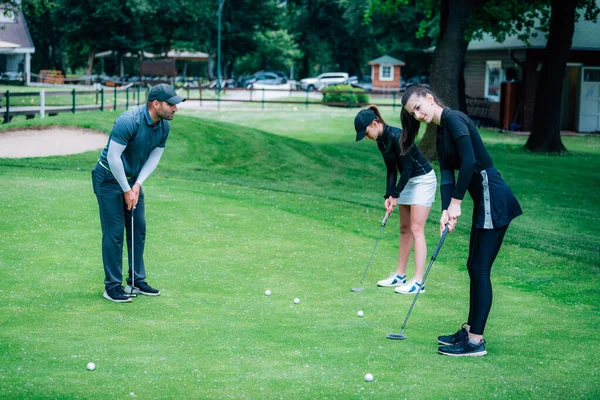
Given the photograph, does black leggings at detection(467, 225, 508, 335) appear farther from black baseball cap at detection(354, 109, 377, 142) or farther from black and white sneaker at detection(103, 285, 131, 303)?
black and white sneaker at detection(103, 285, 131, 303)

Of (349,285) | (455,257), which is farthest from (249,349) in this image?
(455,257)

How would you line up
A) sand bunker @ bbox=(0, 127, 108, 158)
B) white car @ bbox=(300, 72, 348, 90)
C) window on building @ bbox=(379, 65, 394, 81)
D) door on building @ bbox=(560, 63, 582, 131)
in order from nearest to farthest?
sand bunker @ bbox=(0, 127, 108, 158) → door on building @ bbox=(560, 63, 582, 131) → white car @ bbox=(300, 72, 348, 90) → window on building @ bbox=(379, 65, 394, 81)

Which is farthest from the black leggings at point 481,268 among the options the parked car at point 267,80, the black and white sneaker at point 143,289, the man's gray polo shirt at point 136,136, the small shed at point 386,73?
the small shed at point 386,73

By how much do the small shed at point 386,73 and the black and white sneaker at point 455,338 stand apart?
6909 centimetres

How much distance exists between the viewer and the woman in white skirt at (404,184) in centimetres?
793

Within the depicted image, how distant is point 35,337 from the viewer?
20.9 ft

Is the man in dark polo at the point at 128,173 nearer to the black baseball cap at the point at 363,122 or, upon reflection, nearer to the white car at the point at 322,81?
the black baseball cap at the point at 363,122

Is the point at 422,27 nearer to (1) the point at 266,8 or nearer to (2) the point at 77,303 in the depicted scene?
(2) the point at 77,303

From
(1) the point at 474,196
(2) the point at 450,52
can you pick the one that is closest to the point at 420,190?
(1) the point at 474,196

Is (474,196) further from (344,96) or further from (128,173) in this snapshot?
(344,96)

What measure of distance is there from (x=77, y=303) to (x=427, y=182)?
135 inches

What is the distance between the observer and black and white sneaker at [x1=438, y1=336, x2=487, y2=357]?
6.29m

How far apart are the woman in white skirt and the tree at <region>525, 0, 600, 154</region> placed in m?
22.1

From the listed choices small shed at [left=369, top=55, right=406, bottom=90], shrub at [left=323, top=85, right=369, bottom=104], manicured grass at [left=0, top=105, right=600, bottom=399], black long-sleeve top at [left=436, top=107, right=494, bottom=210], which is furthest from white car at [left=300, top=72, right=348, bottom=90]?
black long-sleeve top at [left=436, top=107, right=494, bottom=210]
